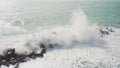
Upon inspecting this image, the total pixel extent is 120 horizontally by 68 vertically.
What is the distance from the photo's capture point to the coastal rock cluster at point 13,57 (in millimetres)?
18612

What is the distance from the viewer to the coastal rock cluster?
18.6 meters

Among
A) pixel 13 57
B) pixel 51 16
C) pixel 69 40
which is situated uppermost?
pixel 13 57

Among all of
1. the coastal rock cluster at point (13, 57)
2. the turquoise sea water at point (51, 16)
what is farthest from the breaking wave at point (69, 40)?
the turquoise sea water at point (51, 16)

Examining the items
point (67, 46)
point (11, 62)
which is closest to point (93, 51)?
point (67, 46)

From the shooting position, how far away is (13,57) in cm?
1991

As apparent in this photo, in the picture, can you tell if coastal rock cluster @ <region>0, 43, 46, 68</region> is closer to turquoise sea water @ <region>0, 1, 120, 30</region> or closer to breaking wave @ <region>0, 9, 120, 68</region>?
breaking wave @ <region>0, 9, 120, 68</region>

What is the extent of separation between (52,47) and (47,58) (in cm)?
405

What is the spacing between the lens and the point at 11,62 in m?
18.6

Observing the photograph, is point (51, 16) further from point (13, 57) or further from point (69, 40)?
A: point (13, 57)

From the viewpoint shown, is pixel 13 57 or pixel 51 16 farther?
pixel 51 16

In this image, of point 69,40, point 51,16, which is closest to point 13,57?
point 69,40

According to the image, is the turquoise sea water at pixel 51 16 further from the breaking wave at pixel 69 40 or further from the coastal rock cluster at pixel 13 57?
the coastal rock cluster at pixel 13 57

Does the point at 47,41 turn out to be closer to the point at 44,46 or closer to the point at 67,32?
the point at 44,46

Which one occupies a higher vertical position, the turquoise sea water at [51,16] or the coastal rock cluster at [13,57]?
the coastal rock cluster at [13,57]
